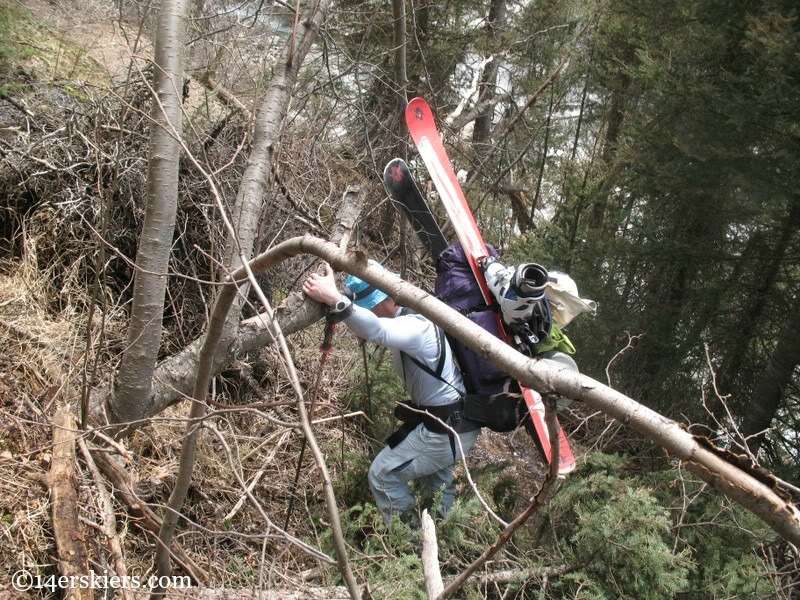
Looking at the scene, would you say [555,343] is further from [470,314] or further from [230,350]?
[230,350]

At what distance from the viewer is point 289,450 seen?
13.3ft

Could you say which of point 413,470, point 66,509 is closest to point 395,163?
point 413,470

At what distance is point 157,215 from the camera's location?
98.1 inches

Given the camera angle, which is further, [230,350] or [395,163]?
[395,163]

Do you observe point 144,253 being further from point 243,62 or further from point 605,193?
point 605,193

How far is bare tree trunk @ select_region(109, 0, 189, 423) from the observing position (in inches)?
95.7

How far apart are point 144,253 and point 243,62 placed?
3.56 metres

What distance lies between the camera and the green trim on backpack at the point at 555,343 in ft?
10.6

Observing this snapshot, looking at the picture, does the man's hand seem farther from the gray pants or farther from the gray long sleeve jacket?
the gray pants

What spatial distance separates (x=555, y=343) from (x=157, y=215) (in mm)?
2050

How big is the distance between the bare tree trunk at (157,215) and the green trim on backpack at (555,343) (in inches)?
Result: 73.9

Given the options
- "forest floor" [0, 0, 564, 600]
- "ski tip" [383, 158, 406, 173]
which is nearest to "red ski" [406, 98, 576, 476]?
"ski tip" [383, 158, 406, 173]

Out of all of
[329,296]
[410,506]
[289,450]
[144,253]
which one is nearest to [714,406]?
[410,506]

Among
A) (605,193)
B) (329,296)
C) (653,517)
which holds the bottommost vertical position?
(653,517)
